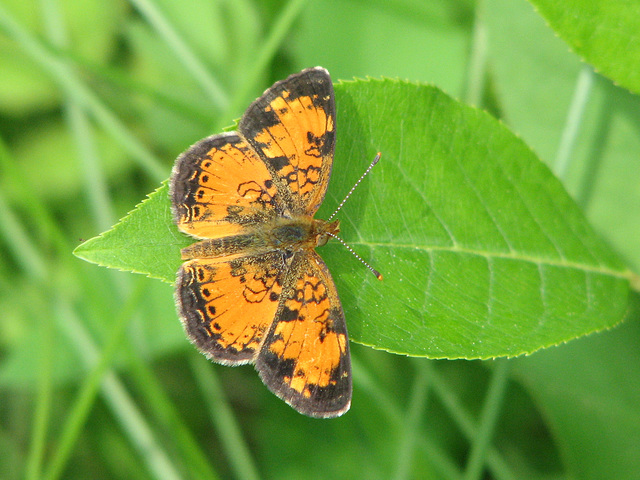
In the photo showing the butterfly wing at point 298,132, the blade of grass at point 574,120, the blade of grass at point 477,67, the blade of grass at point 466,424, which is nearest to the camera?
the butterfly wing at point 298,132

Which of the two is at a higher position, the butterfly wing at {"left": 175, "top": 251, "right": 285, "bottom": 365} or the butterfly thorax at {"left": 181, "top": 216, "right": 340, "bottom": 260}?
the butterfly thorax at {"left": 181, "top": 216, "right": 340, "bottom": 260}

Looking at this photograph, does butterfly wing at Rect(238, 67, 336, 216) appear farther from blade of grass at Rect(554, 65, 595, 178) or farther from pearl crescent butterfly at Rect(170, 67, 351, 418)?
blade of grass at Rect(554, 65, 595, 178)

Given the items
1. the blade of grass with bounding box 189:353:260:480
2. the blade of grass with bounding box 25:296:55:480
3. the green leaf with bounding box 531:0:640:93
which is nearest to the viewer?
the green leaf with bounding box 531:0:640:93

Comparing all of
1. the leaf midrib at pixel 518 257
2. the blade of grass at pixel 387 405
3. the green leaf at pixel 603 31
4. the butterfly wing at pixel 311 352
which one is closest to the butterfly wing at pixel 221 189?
the butterfly wing at pixel 311 352

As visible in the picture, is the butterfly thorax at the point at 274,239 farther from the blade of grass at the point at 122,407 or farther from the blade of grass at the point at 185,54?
the blade of grass at the point at 122,407

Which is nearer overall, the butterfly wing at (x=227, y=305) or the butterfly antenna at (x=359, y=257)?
the butterfly antenna at (x=359, y=257)

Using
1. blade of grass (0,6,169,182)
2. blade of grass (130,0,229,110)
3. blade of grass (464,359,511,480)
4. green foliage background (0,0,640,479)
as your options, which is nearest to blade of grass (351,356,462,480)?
green foliage background (0,0,640,479)

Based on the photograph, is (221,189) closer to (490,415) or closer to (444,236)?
(444,236)
